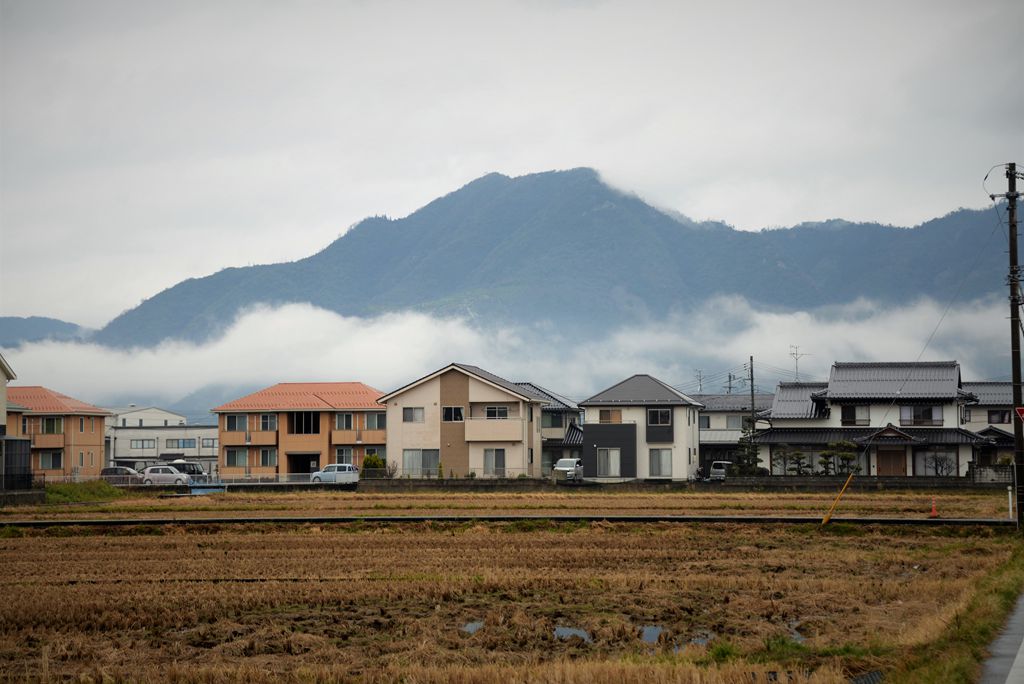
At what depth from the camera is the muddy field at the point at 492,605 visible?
1158 centimetres

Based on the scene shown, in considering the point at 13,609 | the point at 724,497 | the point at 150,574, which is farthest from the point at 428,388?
the point at 13,609

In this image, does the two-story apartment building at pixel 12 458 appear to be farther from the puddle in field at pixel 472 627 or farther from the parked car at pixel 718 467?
the parked car at pixel 718 467

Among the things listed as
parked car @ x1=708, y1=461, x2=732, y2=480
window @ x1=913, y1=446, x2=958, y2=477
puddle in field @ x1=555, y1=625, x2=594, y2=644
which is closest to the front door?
window @ x1=913, y1=446, x2=958, y2=477

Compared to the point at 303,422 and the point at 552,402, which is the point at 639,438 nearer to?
the point at 552,402

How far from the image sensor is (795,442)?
56938 millimetres

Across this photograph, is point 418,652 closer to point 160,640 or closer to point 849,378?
point 160,640

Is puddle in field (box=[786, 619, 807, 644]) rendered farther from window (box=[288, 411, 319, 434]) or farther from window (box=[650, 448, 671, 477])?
window (box=[288, 411, 319, 434])

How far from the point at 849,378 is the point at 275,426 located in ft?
111

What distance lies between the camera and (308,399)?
65.1m

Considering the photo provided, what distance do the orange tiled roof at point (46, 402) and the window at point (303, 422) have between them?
41.3 ft

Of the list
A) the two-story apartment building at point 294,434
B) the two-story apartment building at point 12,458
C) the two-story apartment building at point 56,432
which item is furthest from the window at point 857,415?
the two-story apartment building at point 56,432

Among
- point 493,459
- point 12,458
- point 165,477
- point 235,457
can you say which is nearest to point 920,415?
point 493,459

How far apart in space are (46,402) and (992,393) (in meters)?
62.0

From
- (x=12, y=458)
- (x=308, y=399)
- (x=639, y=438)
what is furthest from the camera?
(x=308, y=399)
